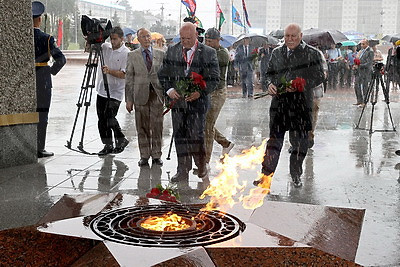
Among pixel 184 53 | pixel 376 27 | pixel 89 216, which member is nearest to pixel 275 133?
pixel 184 53

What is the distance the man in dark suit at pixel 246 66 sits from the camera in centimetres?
1962

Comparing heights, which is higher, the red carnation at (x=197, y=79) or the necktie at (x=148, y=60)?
the necktie at (x=148, y=60)

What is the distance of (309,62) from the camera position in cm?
644

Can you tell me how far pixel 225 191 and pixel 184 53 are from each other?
3079 mm

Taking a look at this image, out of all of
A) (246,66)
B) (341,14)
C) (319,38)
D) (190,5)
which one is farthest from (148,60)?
(341,14)

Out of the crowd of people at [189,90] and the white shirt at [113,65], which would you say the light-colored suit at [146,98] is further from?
the white shirt at [113,65]

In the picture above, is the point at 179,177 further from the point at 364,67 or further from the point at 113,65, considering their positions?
the point at 364,67

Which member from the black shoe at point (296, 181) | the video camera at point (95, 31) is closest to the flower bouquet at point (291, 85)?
the black shoe at point (296, 181)

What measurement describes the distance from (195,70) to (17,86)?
255 cm

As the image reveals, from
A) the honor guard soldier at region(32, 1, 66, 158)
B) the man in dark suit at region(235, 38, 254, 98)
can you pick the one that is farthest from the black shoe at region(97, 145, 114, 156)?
the man in dark suit at region(235, 38, 254, 98)

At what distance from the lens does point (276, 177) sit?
7.29 m

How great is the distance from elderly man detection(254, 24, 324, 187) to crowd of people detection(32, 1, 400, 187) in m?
0.01

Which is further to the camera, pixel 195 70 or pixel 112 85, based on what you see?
pixel 112 85

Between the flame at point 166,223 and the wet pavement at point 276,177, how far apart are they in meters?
0.60
